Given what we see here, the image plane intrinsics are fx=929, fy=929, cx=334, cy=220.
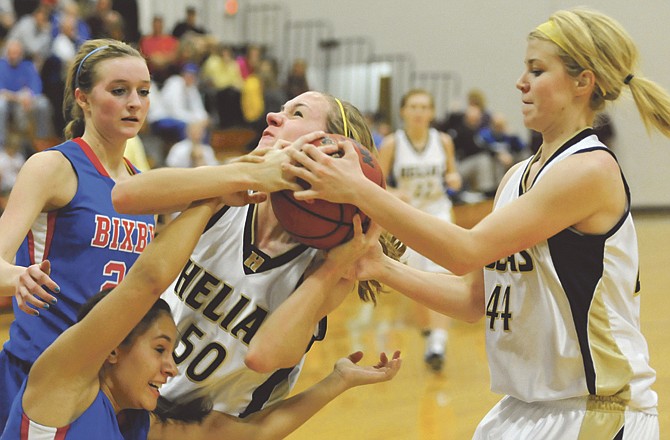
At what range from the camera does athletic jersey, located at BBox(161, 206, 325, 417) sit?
2555 mm

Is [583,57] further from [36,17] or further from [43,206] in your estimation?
[36,17]

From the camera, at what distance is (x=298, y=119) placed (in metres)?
2.52

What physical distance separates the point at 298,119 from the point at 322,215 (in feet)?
1.08

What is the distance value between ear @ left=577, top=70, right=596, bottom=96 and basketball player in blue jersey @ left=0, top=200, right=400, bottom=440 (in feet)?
3.43

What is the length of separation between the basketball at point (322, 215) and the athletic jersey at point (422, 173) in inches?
214

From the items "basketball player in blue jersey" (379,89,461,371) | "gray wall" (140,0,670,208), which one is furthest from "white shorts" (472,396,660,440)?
"gray wall" (140,0,670,208)

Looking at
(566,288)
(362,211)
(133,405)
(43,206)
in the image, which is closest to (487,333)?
(566,288)

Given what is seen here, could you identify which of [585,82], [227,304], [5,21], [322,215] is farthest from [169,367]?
[5,21]

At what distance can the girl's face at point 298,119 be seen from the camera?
8.13ft

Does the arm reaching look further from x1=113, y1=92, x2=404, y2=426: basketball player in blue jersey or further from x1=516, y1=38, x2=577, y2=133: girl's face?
x1=516, y1=38, x2=577, y2=133: girl's face

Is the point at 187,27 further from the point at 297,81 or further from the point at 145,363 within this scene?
the point at 145,363

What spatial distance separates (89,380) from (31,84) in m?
8.70

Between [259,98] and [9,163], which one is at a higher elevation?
[9,163]

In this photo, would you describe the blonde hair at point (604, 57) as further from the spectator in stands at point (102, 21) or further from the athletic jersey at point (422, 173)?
the spectator in stands at point (102, 21)
